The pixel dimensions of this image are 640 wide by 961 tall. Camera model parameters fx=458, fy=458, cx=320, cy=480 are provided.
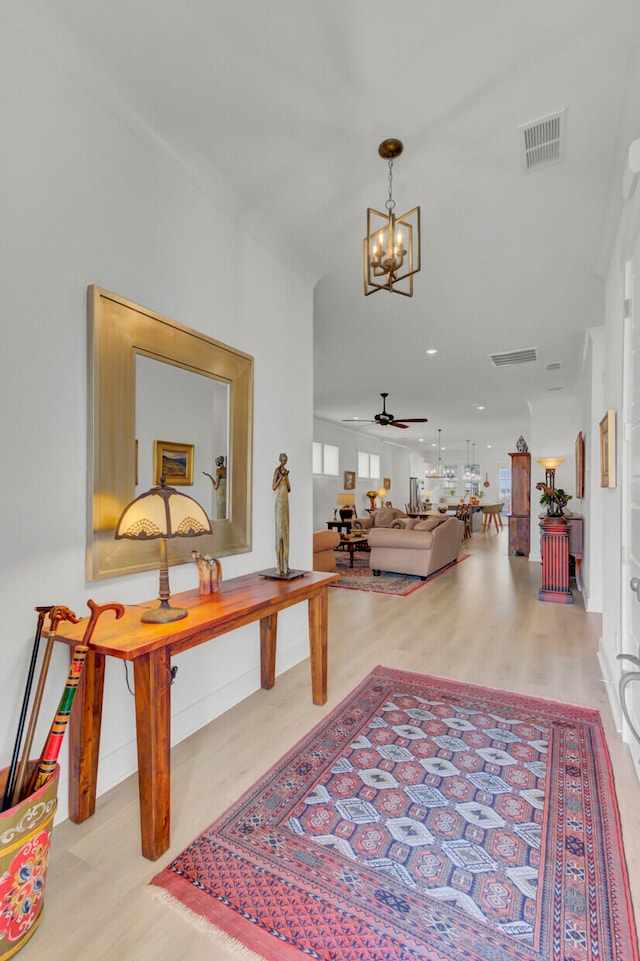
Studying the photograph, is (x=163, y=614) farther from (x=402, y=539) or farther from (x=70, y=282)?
(x=402, y=539)

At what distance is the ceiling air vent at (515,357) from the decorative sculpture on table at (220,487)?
14.6ft

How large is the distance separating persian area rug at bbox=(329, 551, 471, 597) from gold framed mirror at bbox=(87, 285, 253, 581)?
355cm

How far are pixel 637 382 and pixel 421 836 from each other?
6.76 ft

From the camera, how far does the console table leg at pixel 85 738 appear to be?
1.67m

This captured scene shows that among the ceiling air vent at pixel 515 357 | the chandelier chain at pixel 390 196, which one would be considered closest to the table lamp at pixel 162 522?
the chandelier chain at pixel 390 196

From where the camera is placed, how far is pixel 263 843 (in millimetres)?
1605

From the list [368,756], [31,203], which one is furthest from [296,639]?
[31,203]

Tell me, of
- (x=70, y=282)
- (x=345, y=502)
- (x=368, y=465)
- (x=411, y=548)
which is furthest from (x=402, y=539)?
(x=368, y=465)

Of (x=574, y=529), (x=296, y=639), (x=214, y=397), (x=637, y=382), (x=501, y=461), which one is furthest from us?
(x=501, y=461)

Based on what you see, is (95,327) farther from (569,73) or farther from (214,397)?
(569,73)

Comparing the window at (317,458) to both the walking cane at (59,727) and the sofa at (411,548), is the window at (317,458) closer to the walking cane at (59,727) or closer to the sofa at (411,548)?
the sofa at (411,548)

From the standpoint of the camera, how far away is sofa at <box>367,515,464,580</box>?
20.9 feet

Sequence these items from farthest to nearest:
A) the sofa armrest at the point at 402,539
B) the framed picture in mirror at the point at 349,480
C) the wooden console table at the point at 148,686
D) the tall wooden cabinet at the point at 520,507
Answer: the framed picture in mirror at the point at 349,480
the tall wooden cabinet at the point at 520,507
the sofa armrest at the point at 402,539
the wooden console table at the point at 148,686

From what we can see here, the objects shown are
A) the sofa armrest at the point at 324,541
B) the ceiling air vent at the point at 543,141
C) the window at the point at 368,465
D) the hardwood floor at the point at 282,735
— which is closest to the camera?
the hardwood floor at the point at 282,735
